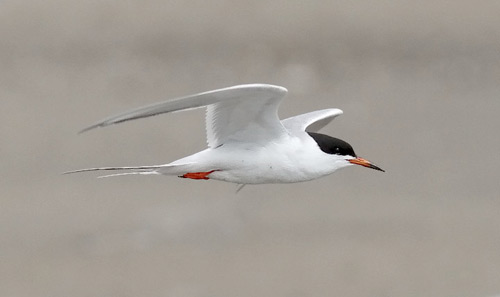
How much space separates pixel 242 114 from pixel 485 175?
13.7 ft

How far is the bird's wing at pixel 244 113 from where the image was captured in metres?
6.63

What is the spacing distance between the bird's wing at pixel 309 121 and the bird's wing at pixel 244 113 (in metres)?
0.45

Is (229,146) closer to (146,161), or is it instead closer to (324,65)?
(146,161)

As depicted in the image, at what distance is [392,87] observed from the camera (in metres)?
12.0

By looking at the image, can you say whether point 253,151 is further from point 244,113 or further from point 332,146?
point 332,146

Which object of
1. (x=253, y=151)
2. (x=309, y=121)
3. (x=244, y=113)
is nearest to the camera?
(x=244, y=113)

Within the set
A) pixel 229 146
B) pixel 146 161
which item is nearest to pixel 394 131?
pixel 146 161

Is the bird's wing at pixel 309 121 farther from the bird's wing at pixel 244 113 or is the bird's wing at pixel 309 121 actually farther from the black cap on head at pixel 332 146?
the bird's wing at pixel 244 113

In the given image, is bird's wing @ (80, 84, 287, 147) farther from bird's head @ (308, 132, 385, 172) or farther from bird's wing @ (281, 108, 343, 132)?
bird's wing @ (281, 108, 343, 132)

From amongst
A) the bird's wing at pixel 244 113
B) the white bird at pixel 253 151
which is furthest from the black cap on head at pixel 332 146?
the bird's wing at pixel 244 113

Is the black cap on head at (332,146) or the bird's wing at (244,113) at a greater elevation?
the bird's wing at (244,113)

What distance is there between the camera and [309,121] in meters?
7.75

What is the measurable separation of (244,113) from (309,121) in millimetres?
837

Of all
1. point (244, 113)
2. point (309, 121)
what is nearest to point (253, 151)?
Answer: point (244, 113)
